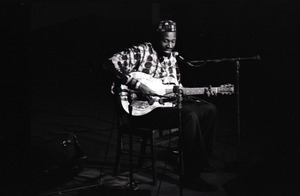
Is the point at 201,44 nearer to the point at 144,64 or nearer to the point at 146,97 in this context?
the point at 144,64

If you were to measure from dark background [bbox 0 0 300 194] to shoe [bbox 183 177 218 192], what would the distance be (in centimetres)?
83

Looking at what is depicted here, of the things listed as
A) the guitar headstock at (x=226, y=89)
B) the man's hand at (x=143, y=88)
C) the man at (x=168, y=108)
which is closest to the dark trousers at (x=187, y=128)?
the man at (x=168, y=108)

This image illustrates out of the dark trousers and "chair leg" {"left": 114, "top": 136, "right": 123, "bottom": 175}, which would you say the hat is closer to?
the dark trousers

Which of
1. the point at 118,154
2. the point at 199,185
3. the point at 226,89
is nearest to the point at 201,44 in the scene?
the point at 226,89

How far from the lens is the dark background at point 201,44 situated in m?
3.38

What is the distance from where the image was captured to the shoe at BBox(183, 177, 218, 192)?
341cm

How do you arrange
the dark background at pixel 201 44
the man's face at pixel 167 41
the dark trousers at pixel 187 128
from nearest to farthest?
the dark background at pixel 201 44 → the dark trousers at pixel 187 128 → the man's face at pixel 167 41

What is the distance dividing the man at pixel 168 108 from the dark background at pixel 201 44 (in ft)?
0.99

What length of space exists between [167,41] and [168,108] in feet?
2.41

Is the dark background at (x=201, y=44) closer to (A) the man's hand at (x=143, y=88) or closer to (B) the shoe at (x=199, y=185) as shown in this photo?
(A) the man's hand at (x=143, y=88)

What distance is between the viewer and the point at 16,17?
3.30 metres

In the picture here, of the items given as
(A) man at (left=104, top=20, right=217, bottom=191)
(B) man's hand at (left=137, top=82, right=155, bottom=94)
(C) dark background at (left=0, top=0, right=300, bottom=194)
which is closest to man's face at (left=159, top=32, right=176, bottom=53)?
(A) man at (left=104, top=20, right=217, bottom=191)

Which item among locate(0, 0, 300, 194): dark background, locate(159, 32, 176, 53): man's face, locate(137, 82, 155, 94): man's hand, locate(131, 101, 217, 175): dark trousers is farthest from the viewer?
locate(159, 32, 176, 53): man's face

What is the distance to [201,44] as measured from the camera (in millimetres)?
5938
